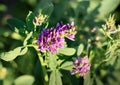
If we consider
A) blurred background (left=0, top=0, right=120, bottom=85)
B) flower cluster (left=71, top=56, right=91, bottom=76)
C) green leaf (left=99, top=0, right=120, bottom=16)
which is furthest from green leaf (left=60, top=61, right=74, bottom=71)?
green leaf (left=99, top=0, right=120, bottom=16)

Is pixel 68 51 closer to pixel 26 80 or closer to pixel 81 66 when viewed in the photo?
pixel 81 66

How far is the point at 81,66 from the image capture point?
5.01ft

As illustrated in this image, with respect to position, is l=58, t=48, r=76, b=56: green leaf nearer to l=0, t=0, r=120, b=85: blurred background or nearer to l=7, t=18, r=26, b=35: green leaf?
l=7, t=18, r=26, b=35: green leaf

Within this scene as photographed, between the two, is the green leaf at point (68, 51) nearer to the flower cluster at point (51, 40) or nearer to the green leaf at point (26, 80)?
the flower cluster at point (51, 40)

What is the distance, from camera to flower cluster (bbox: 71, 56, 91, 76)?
1.54m

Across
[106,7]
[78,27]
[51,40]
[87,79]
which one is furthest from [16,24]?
[106,7]

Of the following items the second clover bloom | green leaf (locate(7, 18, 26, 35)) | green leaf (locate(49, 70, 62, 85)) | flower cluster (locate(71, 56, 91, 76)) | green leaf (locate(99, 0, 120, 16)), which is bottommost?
green leaf (locate(49, 70, 62, 85))

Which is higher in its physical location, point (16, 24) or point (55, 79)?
point (16, 24)

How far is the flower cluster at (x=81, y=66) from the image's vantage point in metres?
1.54

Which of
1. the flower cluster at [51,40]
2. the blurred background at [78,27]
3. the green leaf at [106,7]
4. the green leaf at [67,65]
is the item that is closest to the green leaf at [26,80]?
the blurred background at [78,27]

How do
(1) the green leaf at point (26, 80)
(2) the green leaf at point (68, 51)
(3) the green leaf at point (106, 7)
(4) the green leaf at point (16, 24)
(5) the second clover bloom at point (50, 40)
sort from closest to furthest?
(5) the second clover bloom at point (50, 40), (2) the green leaf at point (68, 51), (4) the green leaf at point (16, 24), (1) the green leaf at point (26, 80), (3) the green leaf at point (106, 7)

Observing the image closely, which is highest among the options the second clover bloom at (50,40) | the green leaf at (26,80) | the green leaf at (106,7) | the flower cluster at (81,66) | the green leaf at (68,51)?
the green leaf at (106,7)

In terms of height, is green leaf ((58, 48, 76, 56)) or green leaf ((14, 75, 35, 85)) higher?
green leaf ((58, 48, 76, 56))

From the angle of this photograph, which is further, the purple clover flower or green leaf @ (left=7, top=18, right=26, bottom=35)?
green leaf @ (left=7, top=18, right=26, bottom=35)
